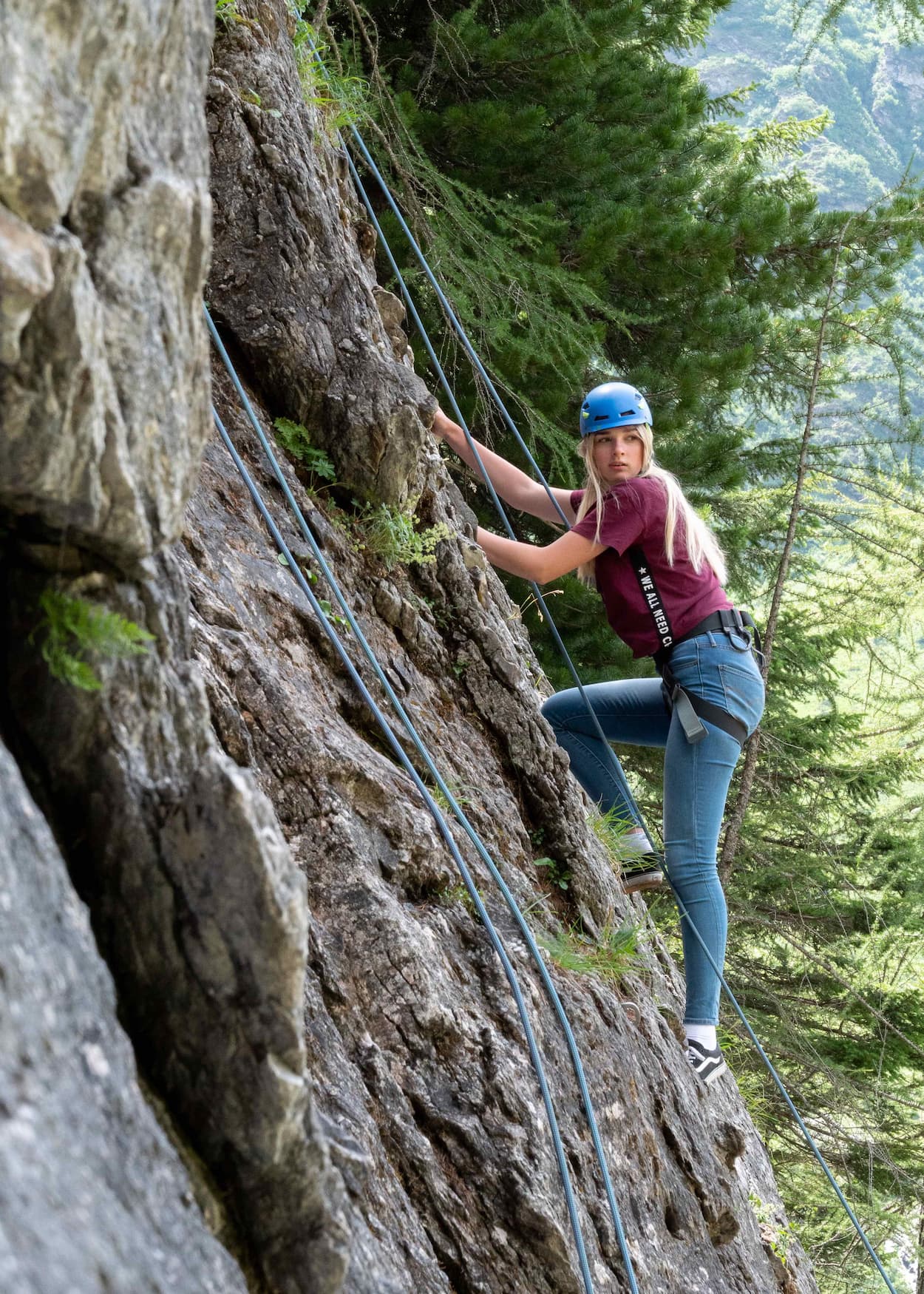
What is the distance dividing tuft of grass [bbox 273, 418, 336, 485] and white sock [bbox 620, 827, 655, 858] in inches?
78.3

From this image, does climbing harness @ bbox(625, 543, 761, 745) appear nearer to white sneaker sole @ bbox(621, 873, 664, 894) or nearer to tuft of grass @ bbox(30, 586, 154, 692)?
white sneaker sole @ bbox(621, 873, 664, 894)

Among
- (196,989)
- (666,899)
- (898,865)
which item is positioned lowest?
(666,899)

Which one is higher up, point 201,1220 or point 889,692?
point 201,1220

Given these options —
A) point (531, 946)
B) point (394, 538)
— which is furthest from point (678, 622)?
point (531, 946)

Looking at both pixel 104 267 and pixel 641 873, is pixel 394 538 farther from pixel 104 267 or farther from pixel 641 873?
pixel 104 267

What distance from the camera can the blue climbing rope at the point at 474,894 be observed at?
2895 mm

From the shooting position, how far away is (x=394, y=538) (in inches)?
169

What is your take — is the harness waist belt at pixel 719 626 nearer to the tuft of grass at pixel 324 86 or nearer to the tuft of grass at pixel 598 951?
the tuft of grass at pixel 598 951

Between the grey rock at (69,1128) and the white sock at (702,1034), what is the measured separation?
3135 mm

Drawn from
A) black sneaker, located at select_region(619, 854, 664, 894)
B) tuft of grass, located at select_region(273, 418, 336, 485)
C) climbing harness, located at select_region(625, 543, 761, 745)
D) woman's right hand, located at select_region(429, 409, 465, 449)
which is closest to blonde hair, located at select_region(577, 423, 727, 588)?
climbing harness, located at select_region(625, 543, 761, 745)

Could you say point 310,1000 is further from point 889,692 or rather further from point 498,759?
point 889,692

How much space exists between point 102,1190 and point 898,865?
977cm

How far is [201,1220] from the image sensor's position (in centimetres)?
167

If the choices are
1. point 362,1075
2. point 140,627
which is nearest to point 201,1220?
point 140,627
